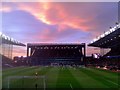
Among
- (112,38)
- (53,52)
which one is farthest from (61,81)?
(53,52)

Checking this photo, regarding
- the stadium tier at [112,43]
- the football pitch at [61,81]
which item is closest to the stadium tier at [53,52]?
the stadium tier at [112,43]

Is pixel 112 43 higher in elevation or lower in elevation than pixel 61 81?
higher

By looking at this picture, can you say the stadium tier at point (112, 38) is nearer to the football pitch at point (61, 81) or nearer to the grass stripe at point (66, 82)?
the football pitch at point (61, 81)

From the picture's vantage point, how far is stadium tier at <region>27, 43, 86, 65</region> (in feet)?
445

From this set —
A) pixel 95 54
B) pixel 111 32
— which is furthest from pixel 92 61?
pixel 111 32

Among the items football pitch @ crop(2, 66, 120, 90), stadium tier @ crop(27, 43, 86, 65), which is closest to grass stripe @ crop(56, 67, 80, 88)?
football pitch @ crop(2, 66, 120, 90)

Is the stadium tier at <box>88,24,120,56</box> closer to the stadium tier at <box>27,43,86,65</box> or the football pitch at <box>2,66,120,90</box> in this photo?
the football pitch at <box>2,66,120,90</box>

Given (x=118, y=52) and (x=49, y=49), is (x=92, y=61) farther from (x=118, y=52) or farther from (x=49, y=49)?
(x=118, y=52)

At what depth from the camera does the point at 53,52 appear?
138125 mm

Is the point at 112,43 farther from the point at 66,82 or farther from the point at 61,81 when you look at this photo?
the point at 66,82

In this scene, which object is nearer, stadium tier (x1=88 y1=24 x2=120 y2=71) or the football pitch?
the football pitch

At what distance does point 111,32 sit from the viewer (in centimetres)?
6925

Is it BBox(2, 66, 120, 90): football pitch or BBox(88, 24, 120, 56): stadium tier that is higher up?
BBox(88, 24, 120, 56): stadium tier

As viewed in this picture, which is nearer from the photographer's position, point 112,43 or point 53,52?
point 112,43
